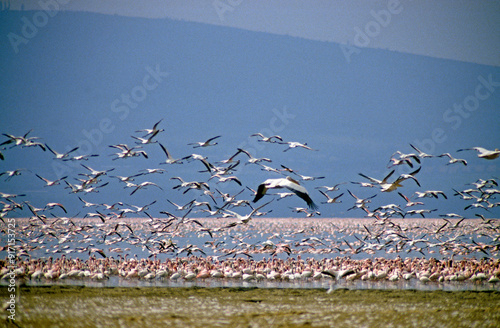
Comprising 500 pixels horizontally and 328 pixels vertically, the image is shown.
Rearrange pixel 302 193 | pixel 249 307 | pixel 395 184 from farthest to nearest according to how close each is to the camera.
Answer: pixel 395 184 < pixel 249 307 < pixel 302 193

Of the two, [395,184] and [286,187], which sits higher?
[395,184]

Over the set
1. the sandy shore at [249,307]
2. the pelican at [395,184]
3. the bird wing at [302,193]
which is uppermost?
the pelican at [395,184]

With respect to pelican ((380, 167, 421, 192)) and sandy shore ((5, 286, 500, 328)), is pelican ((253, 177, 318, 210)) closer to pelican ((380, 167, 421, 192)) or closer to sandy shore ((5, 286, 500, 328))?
sandy shore ((5, 286, 500, 328))

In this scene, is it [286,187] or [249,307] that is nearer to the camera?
[286,187]

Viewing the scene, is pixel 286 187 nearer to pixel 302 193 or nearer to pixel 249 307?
pixel 302 193

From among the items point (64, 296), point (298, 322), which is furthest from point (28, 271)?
point (298, 322)

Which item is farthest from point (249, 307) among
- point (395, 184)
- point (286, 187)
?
point (395, 184)

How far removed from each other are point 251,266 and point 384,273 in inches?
269

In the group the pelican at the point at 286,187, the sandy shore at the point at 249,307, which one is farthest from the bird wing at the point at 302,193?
the sandy shore at the point at 249,307

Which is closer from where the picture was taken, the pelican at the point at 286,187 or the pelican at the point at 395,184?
the pelican at the point at 286,187

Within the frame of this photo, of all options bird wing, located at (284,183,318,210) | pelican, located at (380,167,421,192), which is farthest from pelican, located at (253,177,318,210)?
pelican, located at (380,167,421,192)

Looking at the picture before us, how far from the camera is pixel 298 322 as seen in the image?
45.9ft

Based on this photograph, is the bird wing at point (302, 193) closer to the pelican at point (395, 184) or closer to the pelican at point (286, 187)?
the pelican at point (286, 187)

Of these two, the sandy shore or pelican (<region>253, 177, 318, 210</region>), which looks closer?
pelican (<region>253, 177, 318, 210</region>)
